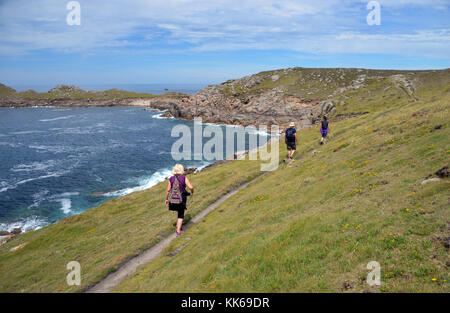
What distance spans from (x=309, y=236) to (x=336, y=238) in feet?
3.72

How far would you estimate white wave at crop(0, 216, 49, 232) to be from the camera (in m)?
42.8

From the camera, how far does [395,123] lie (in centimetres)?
2888

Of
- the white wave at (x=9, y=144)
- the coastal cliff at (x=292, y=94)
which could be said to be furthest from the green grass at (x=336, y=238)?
the white wave at (x=9, y=144)

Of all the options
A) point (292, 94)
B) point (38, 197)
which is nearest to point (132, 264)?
point (38, 197)

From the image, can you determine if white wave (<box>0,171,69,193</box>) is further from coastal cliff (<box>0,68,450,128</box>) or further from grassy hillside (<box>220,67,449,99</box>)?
grassy hillside (<box>220,67,449,99</box>)

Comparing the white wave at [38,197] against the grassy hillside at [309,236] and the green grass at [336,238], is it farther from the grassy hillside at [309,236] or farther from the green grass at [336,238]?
the green grass at [336,238]

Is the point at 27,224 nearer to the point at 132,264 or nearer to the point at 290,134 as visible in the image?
the point at 132,264

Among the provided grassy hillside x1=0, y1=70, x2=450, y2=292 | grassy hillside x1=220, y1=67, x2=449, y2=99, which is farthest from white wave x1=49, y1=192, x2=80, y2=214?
grassy hillside x1=220, y1=67, x2=449, y2=99

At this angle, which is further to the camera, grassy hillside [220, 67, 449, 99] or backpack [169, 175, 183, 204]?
grassy hillside [220, 67, 449, 99]

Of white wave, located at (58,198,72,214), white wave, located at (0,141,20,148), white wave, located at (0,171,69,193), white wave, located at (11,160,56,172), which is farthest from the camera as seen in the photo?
white wave, located at (0,141,20,148)

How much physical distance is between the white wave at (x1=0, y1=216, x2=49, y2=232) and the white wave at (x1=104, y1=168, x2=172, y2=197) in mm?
12547

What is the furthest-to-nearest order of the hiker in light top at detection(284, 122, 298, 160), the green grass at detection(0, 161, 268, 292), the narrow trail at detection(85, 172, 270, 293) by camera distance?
the hiker in light top at detection(284, 122, 298, 160) → the green grass at detection(0, 161, 268, 292) → the narrow trail at detection(85, 172, 270, 293)

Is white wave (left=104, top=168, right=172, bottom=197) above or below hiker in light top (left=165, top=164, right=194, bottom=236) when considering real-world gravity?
below

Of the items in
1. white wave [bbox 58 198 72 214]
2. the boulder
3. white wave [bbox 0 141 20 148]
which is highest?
white wave [bbox 0 141 20 148]
